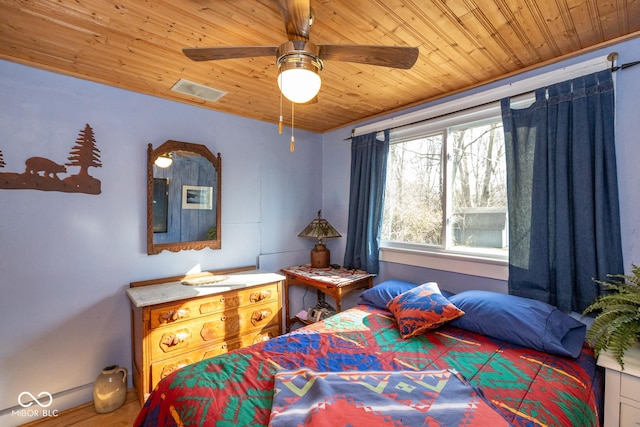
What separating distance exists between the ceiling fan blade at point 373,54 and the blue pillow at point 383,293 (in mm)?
1650

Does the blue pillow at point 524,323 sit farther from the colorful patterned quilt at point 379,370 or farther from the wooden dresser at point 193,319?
the wooden dresser at point 193,319

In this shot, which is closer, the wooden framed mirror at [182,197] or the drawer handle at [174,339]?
the drawer handle at [174,339]

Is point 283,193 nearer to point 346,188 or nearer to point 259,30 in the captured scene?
point 346,188

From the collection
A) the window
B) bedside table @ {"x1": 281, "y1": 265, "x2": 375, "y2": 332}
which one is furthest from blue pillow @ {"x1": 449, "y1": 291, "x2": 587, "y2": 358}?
bedside table @ {"x1": 281, "y1": 265, "x2": 375, "y2": 332}

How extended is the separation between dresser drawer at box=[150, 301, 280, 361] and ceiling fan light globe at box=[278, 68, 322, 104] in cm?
180

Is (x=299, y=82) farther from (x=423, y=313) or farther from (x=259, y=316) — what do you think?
(x=259, y=316)

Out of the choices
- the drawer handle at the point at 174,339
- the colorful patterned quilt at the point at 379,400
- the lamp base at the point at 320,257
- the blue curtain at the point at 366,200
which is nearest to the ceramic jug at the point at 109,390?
the drawer handle at the point at 174,339

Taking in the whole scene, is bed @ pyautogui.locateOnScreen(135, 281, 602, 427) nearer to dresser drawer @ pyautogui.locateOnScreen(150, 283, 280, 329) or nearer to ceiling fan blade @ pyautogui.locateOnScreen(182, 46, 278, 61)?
dresser drawer @ pyautogui.locateOnScreen(150, 283, 280, 329)

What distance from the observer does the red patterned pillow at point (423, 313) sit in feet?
5.90

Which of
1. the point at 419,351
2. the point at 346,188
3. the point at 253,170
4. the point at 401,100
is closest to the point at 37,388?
the point at 253,170

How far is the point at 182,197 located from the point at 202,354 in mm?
1320

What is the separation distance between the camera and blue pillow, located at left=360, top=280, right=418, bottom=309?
2.29m

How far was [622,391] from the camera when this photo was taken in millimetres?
1306

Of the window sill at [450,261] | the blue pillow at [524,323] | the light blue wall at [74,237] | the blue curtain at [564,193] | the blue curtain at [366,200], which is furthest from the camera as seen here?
the blue curtain at [366,200]
